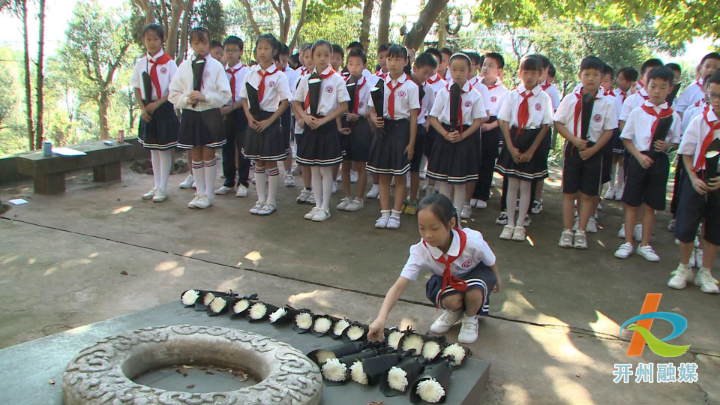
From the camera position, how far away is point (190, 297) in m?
3.25

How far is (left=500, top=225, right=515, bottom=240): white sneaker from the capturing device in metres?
4.98

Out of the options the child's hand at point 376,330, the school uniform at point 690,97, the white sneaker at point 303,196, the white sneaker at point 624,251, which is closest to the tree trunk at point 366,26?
the white sneaker at point 303,196

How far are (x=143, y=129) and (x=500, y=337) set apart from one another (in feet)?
14.4

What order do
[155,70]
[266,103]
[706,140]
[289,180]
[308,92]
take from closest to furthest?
[706,140]
[308,92]
[266,103]
[155,70]
[289,180]

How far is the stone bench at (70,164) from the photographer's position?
586 cm

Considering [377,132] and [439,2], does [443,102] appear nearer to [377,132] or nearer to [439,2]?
[377,132]

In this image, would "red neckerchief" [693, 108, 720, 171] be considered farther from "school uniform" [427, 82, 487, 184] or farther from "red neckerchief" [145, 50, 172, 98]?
"red neckerchief" [145, 50, 172, 98]

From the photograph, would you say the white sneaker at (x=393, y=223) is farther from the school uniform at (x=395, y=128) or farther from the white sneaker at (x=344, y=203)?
the white sneaker at (x=344, y=203)

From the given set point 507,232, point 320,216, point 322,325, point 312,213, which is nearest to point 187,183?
point 312,213

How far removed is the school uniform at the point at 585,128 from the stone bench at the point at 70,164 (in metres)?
4.96

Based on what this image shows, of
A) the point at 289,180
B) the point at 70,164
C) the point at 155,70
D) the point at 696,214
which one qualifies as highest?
the point at 155,70

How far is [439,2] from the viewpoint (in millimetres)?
8258

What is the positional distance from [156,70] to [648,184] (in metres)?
4.74

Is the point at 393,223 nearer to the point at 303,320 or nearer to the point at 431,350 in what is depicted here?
the point at 303,320
